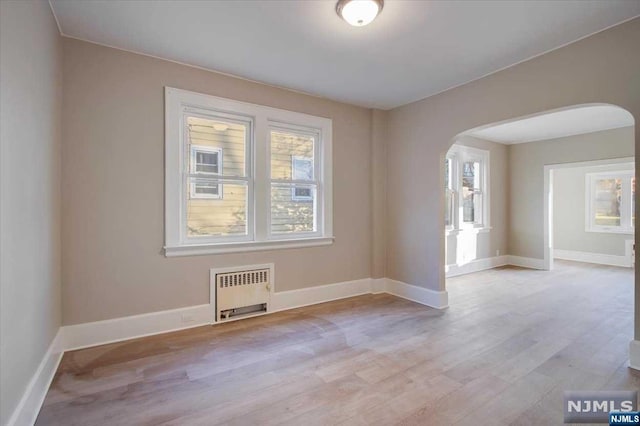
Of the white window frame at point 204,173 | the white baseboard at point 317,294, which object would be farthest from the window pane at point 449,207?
the white window frame at point 204,173

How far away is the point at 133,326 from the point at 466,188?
6047 millimetres

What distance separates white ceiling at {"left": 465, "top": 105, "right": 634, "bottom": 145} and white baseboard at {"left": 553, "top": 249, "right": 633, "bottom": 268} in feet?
10.0

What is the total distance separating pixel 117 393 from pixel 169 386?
322mm

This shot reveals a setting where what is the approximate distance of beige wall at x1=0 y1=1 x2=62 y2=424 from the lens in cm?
146

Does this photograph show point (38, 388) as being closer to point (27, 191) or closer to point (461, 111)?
point (27, 191)

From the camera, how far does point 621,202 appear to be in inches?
265

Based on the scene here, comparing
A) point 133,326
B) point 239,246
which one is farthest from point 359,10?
point 133,326

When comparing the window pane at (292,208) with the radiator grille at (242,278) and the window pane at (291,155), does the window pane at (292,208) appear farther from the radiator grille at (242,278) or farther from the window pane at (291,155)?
the radiator grille at (242,278)

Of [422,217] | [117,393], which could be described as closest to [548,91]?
[422,217]

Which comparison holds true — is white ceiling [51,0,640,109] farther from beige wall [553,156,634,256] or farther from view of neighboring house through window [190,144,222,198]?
beige wall [553,156,634,256]

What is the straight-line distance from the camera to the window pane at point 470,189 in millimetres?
6203

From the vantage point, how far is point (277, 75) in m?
3.37

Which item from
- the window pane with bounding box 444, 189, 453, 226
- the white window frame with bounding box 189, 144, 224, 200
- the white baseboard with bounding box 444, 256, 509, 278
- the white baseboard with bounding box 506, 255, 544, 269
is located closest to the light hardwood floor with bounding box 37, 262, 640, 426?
the white window frame with bounding box 189, 144, 224, 200

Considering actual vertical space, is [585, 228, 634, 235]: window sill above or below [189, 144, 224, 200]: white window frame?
below
